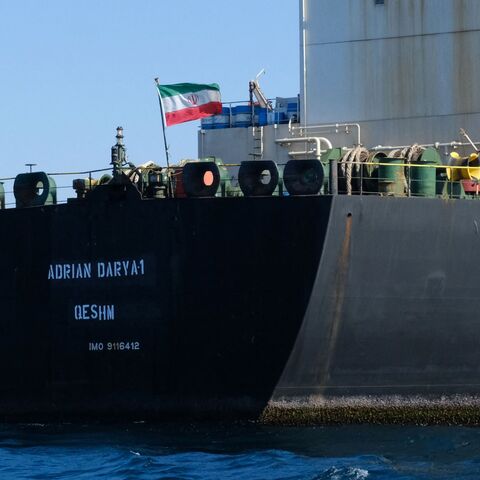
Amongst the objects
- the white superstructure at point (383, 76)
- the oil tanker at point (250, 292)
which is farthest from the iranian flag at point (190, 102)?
the white superstructure at point (383, 76)

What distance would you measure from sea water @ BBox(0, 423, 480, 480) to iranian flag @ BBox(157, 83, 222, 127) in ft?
17.1

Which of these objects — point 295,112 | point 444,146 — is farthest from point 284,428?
point 295,112

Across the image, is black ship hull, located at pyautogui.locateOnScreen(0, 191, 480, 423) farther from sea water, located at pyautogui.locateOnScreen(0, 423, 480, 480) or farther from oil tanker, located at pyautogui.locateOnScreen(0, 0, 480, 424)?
sea water, located at pyautogui.locateOnScreen(0, 423, 480, 480)

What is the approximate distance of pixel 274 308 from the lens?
19297 mm

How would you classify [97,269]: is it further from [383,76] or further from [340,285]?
[383,76]

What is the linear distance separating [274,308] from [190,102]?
4.50m

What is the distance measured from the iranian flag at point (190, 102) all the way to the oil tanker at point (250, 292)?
1.00 m

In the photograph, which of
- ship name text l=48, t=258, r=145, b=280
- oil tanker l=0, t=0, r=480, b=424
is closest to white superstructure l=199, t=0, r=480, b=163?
oil tanker l=0, t=0, r=480, b=424

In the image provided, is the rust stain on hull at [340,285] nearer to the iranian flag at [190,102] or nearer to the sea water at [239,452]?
the sea water at [239,452]

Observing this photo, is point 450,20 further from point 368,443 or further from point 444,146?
point 368,443

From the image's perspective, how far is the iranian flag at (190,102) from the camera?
2214 centimetres

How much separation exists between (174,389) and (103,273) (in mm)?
2053

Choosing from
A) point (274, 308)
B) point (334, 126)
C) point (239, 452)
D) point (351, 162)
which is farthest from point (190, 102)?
point (239, 452)

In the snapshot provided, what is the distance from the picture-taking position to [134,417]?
20203mm
